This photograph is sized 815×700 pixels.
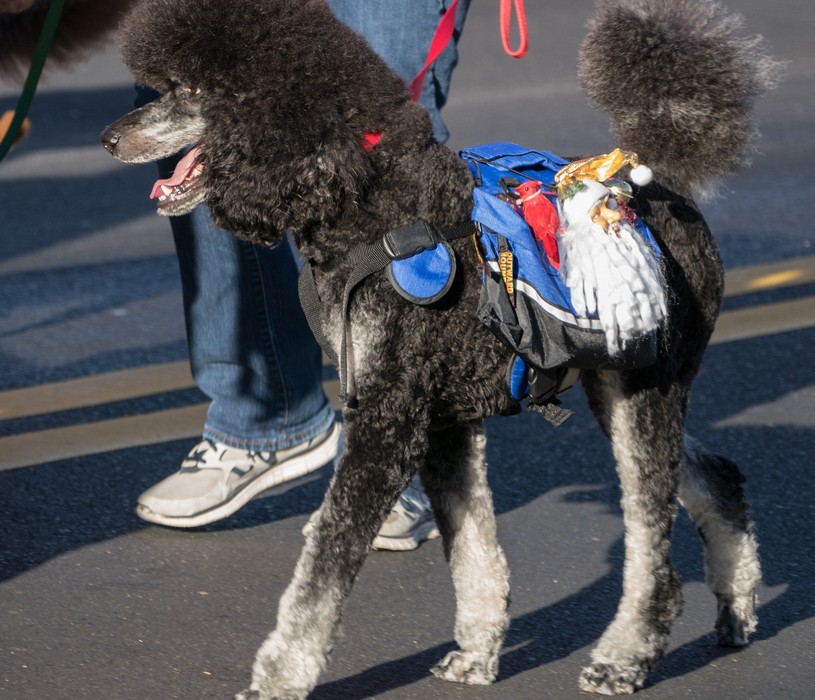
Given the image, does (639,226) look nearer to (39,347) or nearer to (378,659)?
(378,659)

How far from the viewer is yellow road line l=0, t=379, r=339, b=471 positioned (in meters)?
4.50

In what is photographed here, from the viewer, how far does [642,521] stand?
3041 millimetres

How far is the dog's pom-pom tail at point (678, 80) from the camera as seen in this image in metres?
3.07

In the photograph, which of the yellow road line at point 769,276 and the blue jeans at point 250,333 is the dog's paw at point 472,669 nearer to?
the blue jeans at point 250,333

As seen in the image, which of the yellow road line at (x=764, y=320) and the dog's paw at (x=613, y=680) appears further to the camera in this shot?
the yellow road line at (x=764, y=320)

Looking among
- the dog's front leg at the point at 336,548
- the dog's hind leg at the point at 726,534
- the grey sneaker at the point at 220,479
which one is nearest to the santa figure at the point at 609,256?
the dog's front leg at the point at 336,548

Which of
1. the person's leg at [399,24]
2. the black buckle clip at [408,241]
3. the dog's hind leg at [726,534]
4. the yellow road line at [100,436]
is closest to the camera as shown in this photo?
the black buckle clip at [408,241]

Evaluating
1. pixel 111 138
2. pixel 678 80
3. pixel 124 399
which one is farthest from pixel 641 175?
pixel 124 399

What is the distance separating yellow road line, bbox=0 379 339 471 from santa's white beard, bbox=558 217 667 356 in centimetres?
223

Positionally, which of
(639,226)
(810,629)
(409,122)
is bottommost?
(810,629)

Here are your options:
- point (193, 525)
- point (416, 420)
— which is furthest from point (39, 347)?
point (416, 420)

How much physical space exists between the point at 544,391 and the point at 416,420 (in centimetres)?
31

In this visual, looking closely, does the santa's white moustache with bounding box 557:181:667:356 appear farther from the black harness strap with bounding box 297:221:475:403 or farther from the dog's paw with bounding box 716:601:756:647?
the dog's paw with bounding box 716:601:756:647

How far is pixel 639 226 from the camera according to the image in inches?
115
